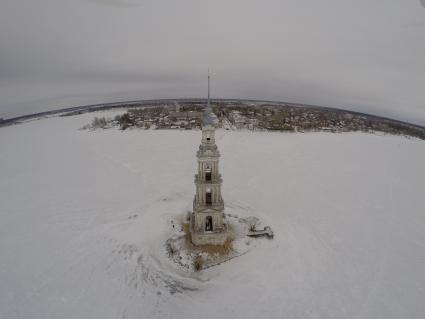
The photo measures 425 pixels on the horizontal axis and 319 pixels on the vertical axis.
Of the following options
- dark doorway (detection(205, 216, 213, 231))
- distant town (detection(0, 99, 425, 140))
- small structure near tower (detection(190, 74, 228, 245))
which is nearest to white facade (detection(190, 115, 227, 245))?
small structure near tower (detection(190, 74, 228, 245))

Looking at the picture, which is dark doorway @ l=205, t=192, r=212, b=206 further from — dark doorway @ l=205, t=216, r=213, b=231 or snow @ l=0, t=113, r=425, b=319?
snow @ l=0, t=113, r=425, b=319

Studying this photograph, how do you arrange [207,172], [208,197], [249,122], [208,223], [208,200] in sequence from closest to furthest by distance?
[207,172]
[208,200]
[208,197]
[208,223]
[249,122]

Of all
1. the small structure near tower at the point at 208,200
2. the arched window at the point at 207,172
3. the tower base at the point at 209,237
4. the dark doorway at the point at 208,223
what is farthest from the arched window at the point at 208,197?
the tower base at the point at 209,237

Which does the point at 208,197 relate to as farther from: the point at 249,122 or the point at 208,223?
the point at 249,122

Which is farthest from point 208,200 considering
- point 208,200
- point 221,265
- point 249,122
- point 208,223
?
point 249,122

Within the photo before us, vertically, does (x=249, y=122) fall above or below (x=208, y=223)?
above

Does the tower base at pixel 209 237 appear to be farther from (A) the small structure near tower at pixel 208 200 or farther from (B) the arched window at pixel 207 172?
(B) the arched window at pixel 207 172
